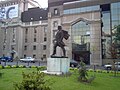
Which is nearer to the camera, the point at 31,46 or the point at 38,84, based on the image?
the point at 38,84

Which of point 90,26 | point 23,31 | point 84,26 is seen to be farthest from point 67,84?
point 23,31

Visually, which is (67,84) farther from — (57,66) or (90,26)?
(90,26)

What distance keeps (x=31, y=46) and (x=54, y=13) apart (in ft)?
48.7

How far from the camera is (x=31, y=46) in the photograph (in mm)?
63125

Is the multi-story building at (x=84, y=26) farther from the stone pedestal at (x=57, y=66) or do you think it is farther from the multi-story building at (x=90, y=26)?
the stone pedestal at (x=57, y=66)

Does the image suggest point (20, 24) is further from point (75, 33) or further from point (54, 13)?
point (75, 33)

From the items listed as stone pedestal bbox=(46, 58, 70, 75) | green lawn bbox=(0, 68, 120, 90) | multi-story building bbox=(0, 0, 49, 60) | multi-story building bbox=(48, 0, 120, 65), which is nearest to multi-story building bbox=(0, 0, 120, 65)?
multi-story building bbox=(48, 0, 120, 65)

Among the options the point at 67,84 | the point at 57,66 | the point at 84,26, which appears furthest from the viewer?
the point at 84,26

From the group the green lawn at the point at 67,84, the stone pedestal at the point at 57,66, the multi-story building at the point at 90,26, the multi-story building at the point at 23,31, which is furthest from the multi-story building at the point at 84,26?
the green lawn at the point at 67,84

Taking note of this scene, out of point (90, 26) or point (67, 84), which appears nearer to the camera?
point (67, 84)

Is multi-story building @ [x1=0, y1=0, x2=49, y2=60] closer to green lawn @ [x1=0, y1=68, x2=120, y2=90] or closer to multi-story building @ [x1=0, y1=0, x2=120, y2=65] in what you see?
multi-story building @ [x1=0, y1=0, x2=120, y2=65]

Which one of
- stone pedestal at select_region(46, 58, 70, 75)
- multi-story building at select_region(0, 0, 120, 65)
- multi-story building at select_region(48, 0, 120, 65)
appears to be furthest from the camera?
multi-story building at select_region(0, 0, 120, 65)

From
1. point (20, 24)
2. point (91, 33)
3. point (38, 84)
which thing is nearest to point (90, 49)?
point (91, 33)

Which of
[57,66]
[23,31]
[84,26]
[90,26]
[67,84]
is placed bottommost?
[67,84]
